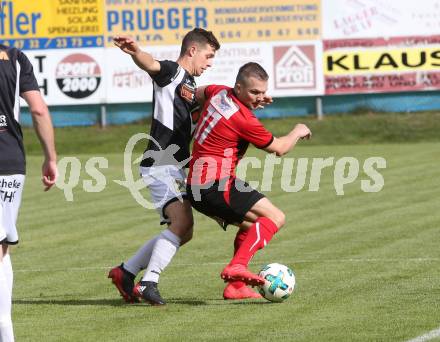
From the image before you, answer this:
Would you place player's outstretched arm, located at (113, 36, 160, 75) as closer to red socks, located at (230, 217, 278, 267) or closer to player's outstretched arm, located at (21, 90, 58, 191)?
red socks, located at (230, 217, 278, 267)

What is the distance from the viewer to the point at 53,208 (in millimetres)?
19078

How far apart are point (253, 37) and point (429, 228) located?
61.4ft

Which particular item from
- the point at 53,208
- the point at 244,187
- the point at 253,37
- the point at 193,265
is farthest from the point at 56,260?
the point at 253,37

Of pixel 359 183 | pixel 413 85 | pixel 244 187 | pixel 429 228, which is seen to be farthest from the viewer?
pixel 413 85

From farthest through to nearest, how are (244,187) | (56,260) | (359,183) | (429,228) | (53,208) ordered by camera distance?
(359,183) < (53,208) < (429,228) < (56,260) < (244,187)

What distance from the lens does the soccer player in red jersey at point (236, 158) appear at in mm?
9703

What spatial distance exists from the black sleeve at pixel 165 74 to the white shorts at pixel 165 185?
26.7 inches

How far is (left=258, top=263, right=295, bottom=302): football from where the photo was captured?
9.57m

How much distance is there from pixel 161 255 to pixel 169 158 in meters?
0.80

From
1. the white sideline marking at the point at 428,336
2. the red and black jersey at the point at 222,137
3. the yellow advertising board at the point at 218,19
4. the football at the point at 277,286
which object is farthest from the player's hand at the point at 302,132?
the yellow advertising board at the point at 218,19

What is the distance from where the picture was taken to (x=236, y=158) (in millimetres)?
9969

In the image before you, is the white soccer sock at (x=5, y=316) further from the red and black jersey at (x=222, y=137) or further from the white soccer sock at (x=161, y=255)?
the red and black jersey at (x=222, y=137)

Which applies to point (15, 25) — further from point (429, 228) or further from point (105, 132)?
point (429, 228)

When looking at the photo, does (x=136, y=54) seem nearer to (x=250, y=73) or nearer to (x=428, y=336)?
(x=250, y=73)
